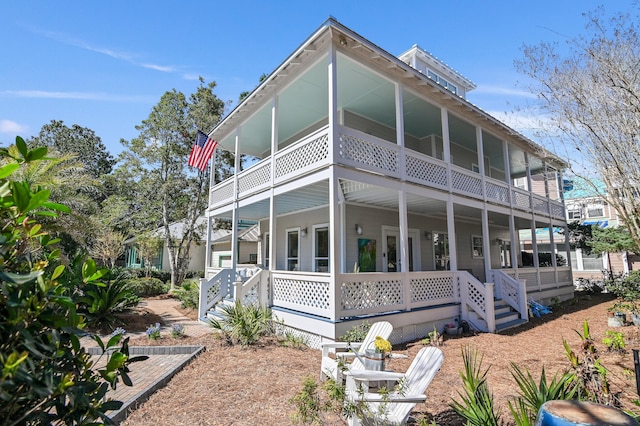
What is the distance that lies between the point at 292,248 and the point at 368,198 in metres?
4.54

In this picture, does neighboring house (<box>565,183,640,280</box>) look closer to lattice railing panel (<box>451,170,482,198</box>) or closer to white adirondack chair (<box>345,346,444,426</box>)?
lattice railing panel (<box>451,170,482,198</box>)

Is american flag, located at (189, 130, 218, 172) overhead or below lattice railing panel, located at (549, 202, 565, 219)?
overhead

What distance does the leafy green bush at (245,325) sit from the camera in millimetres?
7199

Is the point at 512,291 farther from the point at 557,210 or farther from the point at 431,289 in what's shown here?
the point at 557,210

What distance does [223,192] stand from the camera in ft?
43.0

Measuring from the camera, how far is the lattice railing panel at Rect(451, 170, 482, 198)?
10.9 m

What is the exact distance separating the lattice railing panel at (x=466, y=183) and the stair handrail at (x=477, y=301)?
312 centimetres

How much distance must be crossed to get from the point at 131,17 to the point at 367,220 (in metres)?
9.20

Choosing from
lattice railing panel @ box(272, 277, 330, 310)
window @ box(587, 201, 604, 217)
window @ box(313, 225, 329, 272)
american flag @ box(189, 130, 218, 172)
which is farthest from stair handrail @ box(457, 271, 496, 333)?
window @ box(587, 201, 604, 217)

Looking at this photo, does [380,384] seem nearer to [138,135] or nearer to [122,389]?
[122,389]

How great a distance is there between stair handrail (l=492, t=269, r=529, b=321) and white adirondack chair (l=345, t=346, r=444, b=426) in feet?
28.6

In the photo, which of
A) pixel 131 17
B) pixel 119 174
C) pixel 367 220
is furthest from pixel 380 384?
pixel 119 174

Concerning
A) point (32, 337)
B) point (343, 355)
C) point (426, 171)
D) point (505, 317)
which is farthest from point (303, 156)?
point (505, 317)

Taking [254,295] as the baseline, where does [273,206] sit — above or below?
above
